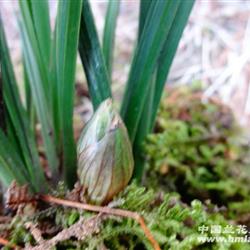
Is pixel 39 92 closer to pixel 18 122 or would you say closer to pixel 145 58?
pixel 18 122

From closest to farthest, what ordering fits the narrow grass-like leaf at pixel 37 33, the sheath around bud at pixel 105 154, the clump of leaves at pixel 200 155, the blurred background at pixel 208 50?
the sheath around bud at pixel 105 154 → the narrow grass-like leaf at pixel 37 33 → the clump of leaves at pixel 200 155 → the blurred background at pixel 208 50

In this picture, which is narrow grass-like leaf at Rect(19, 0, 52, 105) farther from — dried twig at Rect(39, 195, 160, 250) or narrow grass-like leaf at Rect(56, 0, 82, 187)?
dried twig at Rect(39, 195, 160, 250)

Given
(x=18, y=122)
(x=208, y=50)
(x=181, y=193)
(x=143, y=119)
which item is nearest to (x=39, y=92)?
(x=18, y=122)

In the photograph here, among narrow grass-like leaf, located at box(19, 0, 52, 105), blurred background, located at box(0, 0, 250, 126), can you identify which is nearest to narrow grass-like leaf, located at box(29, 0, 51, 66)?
narrow grass-like leaf, located at box(19, 0, 52, 105)

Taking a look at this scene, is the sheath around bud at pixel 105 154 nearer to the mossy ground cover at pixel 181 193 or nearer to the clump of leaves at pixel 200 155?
the mossy ground cover at pixel 181 193

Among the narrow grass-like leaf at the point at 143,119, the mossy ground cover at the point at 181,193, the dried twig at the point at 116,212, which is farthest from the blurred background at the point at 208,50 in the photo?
the dried twig at the point at 116,212
